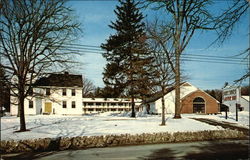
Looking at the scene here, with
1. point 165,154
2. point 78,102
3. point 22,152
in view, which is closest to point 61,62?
point 22,152

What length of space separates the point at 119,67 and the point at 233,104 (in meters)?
39.3

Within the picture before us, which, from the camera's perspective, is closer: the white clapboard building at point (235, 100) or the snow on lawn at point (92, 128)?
the snow on lawn at point (92, 128)

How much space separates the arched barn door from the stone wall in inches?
1007

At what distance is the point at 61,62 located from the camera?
53.9 ft

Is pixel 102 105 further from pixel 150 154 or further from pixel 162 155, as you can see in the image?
pixel 162 155

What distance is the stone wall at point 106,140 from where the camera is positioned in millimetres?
10758

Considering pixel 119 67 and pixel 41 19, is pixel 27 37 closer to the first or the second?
pixel 41 19

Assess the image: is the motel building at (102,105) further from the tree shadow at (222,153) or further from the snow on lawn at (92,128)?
the tree shadow at (222,153)

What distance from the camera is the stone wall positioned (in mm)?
10758

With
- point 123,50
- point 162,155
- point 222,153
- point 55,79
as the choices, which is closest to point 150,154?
point 162,155

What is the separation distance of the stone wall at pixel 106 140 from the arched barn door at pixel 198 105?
2557 cm

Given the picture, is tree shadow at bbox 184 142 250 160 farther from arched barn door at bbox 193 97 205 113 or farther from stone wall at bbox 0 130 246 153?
arched barn door at bbox 193 97 205 113

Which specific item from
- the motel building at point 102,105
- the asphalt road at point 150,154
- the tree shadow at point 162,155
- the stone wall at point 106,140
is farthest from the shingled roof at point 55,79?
the motel building at point 102,105

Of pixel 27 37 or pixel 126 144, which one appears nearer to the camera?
pixel 126 144
